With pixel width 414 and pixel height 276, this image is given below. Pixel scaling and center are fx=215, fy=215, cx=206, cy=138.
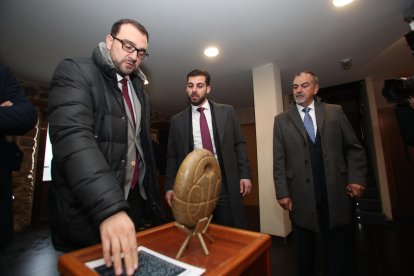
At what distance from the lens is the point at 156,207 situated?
2.94 feet

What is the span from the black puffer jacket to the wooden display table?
0.10 m

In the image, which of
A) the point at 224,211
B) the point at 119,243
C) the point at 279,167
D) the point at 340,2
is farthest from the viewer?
the point at 340,2

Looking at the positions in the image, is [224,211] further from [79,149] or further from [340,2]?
[340,2]

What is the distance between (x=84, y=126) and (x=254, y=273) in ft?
2.25

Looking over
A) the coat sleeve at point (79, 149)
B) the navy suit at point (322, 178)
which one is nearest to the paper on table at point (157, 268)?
the coat sleeve at point (79, 149)

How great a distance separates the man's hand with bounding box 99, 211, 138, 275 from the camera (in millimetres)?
437

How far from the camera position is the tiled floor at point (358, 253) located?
6.09ft

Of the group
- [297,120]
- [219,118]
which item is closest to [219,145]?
[219,118]

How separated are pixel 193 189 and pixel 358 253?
2379 millimetres

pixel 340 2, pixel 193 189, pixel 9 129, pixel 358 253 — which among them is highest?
pixel 340 2

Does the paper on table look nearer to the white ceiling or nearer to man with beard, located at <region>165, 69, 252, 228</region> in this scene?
man with beard, located at <region>165, 69, 252, 228</region>

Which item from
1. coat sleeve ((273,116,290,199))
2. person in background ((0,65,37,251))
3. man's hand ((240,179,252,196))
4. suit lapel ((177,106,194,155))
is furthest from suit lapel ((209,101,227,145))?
person in background ((0,65,37,251))

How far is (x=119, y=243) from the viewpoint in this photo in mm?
448

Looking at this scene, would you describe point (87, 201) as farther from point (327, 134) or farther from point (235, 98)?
point (235, 98)
